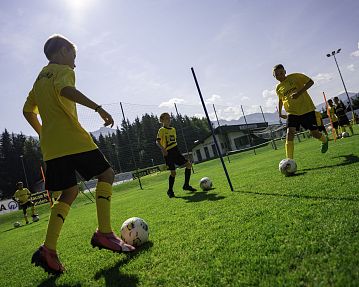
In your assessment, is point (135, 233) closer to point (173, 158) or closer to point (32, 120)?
point (32, 120)

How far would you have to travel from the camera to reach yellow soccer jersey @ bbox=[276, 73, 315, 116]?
7.84 meters

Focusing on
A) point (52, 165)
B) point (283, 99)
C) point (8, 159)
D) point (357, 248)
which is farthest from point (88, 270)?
point (8, 159)

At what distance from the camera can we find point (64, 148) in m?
3.48

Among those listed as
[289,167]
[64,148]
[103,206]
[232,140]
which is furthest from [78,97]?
[232,140]

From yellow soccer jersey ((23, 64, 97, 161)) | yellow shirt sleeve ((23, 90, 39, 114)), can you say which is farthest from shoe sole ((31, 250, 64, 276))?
yellow shirt sleeve ((23, 90, 39, 114))

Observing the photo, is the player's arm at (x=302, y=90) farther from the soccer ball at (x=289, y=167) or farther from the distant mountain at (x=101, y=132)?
the distant mountain at (x=101, y=132)

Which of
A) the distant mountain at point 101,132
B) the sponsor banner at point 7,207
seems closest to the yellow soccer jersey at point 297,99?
the distant mountain at point 101,132

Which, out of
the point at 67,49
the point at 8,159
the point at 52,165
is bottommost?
the point at 52,165

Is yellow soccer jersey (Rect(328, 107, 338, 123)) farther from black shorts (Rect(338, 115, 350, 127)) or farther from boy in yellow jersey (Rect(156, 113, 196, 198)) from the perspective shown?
boy in yellow jersey (Rect(156, 113, 196, 198))

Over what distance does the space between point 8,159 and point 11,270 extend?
79.3m

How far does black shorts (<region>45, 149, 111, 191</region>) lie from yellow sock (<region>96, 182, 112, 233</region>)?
0.18 m

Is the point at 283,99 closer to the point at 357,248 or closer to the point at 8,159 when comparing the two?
the point at 357,248

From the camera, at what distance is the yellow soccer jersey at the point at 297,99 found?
7.84 meters

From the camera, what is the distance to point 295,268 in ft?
6.85
